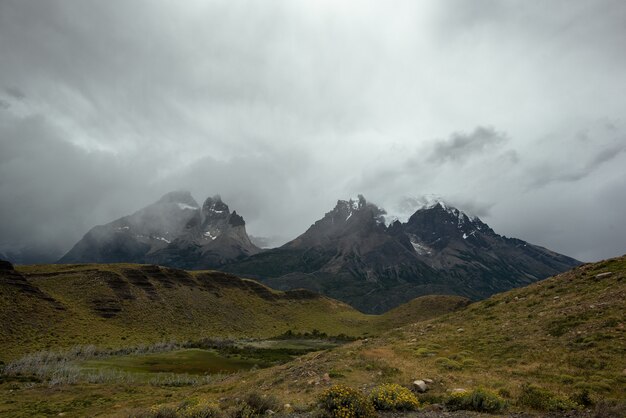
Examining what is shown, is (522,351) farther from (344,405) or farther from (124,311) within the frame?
(124,311)

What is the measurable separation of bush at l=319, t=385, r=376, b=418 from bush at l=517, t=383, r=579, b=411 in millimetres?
7243

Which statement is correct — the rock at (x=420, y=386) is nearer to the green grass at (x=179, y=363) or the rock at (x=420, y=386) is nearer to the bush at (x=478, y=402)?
the bush at (x=478, y=402)

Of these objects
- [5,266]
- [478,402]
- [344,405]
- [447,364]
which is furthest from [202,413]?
[5,266]

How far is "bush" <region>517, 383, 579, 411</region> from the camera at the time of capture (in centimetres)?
1605

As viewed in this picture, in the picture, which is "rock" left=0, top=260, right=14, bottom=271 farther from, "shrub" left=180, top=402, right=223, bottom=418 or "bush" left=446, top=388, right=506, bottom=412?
"bush" left=446, top=388, right=506, bottom=412

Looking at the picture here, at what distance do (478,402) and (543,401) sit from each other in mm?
2815

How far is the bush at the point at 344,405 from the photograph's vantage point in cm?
1542

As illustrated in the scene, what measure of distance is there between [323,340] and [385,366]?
448 ft

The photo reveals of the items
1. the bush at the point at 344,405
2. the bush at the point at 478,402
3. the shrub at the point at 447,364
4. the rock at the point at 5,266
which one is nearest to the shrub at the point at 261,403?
the bush at the point at 344,405

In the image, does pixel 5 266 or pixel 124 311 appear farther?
pixel 124 311

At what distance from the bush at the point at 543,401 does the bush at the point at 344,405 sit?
724cm

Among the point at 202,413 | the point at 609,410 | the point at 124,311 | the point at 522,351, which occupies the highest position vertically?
the point at 124,311

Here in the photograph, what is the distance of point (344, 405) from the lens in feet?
52.5

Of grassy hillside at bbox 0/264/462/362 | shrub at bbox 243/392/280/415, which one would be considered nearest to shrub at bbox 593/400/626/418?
shrub at bbox 243/392/280/415
